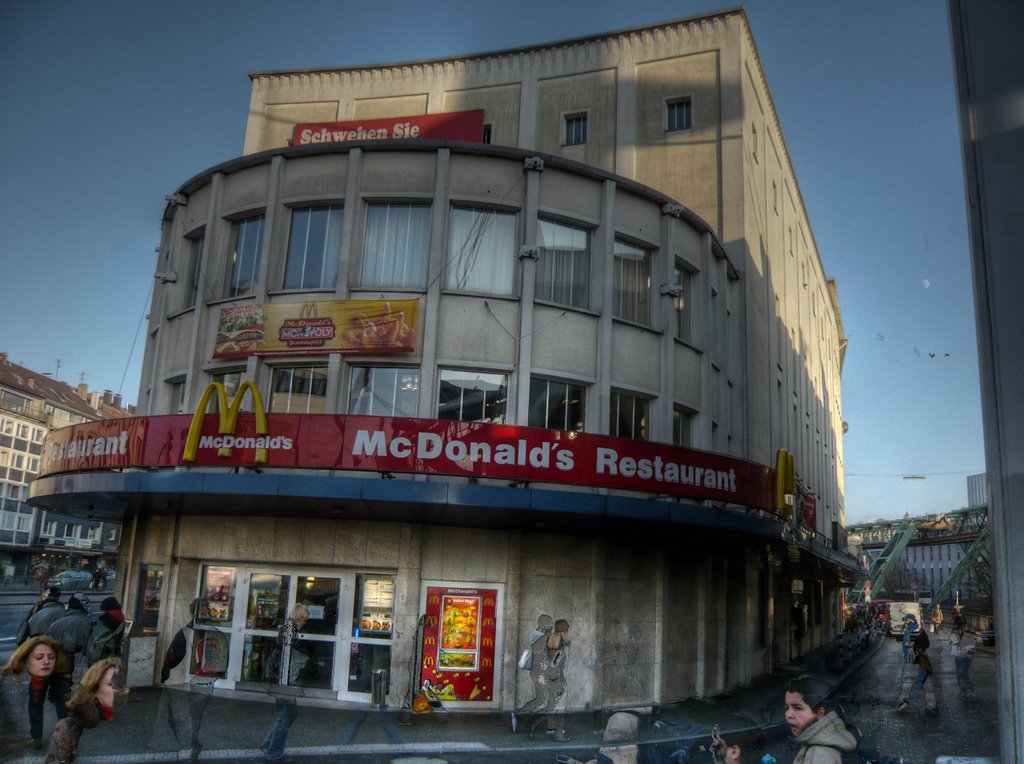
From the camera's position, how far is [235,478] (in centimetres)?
1460

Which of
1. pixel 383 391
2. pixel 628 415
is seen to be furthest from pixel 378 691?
pixel 628 415

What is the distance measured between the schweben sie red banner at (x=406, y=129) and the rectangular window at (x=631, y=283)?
275 inches

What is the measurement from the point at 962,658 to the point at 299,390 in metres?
17.0

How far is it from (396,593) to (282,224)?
8.58m

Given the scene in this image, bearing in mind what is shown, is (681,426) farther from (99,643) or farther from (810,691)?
(810,691)

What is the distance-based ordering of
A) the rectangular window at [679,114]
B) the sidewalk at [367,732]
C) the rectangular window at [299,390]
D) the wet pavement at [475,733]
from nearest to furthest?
1. the wet pavement at [475,733]
2. the sidewalk at [367,732]
3. the rectangular window at [299,390]
4. the rectangular window at [679,114]

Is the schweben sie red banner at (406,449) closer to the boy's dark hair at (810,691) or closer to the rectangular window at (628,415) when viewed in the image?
the rectangular window at (628,415)

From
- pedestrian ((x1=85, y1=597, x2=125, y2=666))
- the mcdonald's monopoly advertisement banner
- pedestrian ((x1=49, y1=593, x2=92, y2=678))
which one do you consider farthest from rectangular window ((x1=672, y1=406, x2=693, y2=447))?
pedestrian ((x1=49, y1=593, x2=92, y2=678))

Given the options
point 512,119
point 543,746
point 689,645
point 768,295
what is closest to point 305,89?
point 512,119

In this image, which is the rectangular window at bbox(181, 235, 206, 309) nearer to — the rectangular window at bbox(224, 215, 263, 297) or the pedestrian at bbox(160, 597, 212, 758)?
the rectangular window at bbox(224, 215, 263, 297)

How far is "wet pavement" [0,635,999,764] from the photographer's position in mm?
10508

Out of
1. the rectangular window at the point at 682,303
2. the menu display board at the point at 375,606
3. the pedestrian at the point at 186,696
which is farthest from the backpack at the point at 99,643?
the rectangular window at the point at 682,303

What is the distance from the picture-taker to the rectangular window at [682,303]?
20812 millimetres

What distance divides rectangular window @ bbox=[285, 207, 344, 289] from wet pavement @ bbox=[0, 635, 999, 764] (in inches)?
343
